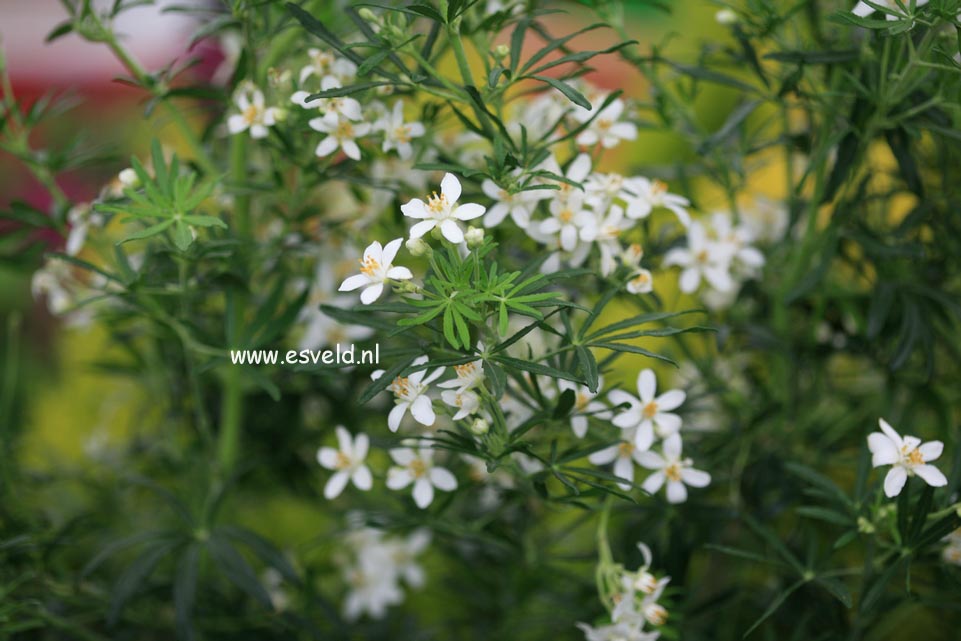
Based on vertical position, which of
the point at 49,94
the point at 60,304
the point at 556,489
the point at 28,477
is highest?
the point at 49,94

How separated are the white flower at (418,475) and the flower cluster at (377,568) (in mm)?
275

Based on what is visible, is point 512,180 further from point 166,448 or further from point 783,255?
point 166,448

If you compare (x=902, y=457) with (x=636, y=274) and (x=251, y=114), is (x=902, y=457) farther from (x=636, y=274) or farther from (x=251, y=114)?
(x=251, y=114)

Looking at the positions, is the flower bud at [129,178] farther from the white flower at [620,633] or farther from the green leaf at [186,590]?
the white flower at [620,633]

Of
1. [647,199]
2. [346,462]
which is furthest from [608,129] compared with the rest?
[346,462]

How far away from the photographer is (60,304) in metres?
1.00

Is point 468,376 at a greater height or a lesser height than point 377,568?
greater

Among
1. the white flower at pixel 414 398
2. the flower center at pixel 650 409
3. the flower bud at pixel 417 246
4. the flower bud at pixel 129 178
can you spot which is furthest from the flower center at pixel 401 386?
the flower bud at pixel 129 178

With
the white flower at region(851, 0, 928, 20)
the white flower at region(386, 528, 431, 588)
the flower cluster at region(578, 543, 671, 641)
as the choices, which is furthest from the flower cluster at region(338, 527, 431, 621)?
the white flower at region(851, 0, 928, 20)

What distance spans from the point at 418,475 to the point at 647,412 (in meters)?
0.21

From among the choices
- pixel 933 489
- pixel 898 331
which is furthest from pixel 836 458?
pixel 933 489

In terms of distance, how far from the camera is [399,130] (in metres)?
0.80

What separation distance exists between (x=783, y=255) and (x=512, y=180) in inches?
18.9

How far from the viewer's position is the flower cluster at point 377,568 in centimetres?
109
